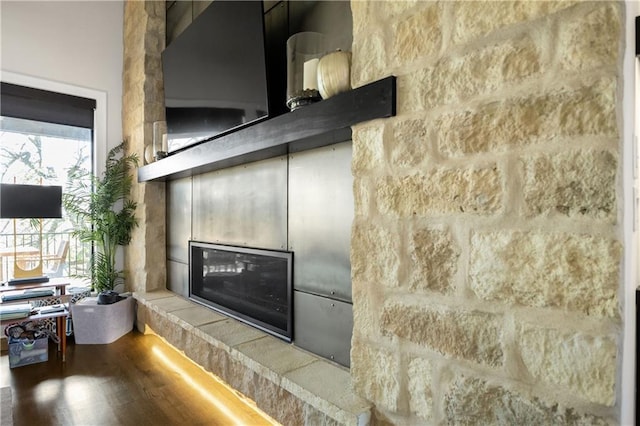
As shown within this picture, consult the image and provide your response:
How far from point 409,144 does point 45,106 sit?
3.79 metres

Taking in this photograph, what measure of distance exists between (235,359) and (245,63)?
1.70m

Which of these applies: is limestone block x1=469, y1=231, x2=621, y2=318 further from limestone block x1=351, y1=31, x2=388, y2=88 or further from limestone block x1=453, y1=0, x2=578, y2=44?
limestone block x1=351, y1=31, x2=388, y2=88

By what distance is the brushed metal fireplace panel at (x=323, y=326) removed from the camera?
5.47ft

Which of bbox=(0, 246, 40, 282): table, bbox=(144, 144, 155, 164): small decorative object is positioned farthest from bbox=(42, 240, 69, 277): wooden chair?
bbox=(144, 144, 155, 164): small decorative object

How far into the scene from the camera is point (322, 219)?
1810mm

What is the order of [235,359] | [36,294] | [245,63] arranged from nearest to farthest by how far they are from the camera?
[235,359], [245,63], [36,294]

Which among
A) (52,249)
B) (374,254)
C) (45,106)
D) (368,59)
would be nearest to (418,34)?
(368,59)

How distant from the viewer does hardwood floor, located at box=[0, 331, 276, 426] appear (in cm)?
198

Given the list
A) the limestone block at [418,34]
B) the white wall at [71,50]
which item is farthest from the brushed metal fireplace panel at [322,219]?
the white wall at [71,50]

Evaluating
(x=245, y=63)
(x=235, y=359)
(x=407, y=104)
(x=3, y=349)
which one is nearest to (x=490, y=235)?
(x=407, y=104)

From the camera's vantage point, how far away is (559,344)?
85 cm

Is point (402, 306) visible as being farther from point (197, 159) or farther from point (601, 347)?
point (197, 159)

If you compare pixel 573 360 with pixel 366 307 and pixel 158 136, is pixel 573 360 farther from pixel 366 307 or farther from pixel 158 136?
pixel 158 136

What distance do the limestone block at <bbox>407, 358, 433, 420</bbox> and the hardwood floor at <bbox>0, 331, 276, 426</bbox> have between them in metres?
1.14
